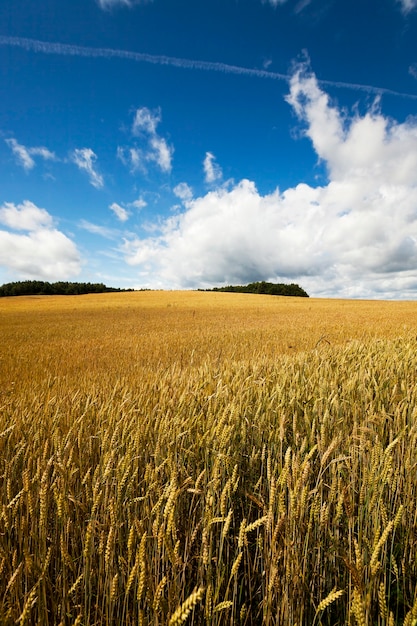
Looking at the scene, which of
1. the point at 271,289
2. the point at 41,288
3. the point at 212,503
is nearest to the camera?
the point at 212,503

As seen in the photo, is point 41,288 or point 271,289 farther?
point 271,289

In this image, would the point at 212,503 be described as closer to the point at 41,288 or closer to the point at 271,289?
the point at 41,288

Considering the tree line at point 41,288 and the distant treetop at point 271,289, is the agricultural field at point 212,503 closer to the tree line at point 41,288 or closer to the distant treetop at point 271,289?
the tree line at point 41,288

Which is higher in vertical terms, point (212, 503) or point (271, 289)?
point (271, 289)

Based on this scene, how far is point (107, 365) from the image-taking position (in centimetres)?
596

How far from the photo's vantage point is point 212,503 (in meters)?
1.40

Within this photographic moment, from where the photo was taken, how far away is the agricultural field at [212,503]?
1.37 m

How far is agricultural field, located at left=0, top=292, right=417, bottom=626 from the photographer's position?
137 centimetres

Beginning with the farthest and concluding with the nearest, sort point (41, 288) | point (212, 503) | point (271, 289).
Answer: point (271, 289) < point (41, 288) < point (212, 503)

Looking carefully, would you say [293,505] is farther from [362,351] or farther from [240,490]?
[362,351]

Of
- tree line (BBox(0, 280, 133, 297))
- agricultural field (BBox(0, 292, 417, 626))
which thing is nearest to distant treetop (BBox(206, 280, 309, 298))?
tree line (BBox(0, 280, 133, 297))

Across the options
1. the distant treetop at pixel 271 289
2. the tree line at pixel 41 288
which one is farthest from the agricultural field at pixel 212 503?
the distant treetop at pixel 271 289

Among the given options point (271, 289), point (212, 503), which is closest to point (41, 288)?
point (271, 289)

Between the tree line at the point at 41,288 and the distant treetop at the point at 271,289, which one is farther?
the distant treetop at the point at 271,289
